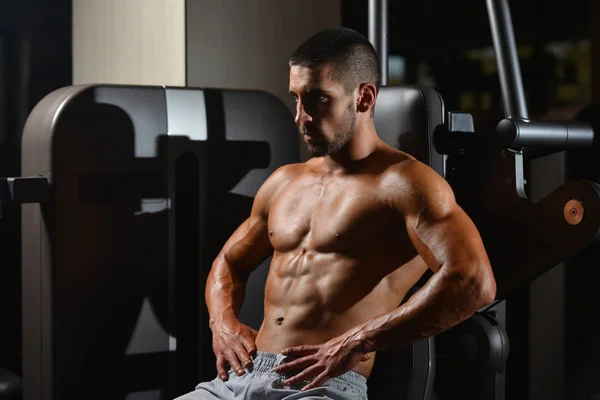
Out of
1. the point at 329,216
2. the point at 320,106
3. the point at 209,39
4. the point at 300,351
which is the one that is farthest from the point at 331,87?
the point at 209,39

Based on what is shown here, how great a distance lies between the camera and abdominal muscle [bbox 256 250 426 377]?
5.78ft

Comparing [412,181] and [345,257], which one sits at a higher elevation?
[412,181]

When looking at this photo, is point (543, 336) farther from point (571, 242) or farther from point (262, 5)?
point (262, 5)

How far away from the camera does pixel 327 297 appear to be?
1.78m

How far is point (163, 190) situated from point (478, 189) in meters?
0.79

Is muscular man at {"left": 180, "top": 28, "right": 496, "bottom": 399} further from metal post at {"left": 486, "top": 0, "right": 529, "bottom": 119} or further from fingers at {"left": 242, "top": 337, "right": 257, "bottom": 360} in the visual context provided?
metal post at {"left": 486, "top": 0, "right": 529, "bottom": 119}

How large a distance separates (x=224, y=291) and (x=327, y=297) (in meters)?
0.32

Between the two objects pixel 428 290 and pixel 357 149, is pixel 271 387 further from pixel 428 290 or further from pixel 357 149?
pixel 357 149

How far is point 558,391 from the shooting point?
104 inches

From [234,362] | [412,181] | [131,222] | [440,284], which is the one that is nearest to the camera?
[440,284]

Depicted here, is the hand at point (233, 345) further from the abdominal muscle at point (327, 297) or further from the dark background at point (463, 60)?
the dark background at point (463, 60)

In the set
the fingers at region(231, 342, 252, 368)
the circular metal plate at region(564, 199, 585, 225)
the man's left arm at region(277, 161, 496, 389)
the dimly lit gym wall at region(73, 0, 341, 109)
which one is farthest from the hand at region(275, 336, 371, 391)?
the dimly lit gym wall at region(73, 0, 341, 109)

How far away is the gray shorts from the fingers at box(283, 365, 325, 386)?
3 cm

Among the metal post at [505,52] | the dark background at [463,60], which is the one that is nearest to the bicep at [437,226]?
the metal post at [505,52]
